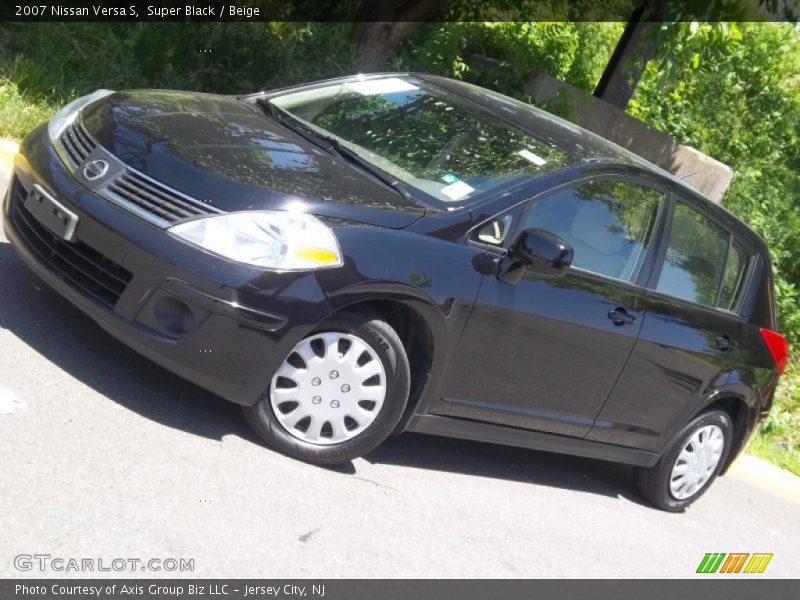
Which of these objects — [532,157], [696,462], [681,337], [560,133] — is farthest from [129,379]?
[696,462]

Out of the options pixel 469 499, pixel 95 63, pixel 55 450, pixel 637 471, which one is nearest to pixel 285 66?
pixel 95 63

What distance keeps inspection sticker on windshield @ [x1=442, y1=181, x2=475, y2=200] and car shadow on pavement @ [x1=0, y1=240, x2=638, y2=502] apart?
4.20 feet

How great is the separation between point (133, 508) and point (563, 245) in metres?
2.15

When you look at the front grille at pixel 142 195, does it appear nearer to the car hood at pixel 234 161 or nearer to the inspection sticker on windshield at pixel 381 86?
the car hood at pixel 234 161

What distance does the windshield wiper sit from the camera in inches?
205

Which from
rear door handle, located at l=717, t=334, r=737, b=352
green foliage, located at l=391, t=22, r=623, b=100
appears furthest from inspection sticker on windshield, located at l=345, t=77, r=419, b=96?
green foliage, located at l=391, t=22, r=623, b=100

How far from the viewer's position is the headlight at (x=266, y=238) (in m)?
4.55

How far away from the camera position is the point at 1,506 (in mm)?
3795

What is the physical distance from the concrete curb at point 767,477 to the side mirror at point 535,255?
12.9 ft

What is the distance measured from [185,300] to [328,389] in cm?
73

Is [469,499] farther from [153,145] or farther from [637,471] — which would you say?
[153,145]

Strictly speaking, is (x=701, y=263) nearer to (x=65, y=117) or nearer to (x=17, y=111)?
(x=65, y=117)

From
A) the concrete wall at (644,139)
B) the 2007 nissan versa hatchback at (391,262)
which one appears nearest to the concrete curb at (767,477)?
the 2007 nissan versa hatchback at (391,262)

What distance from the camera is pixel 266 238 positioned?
15.1 feet
